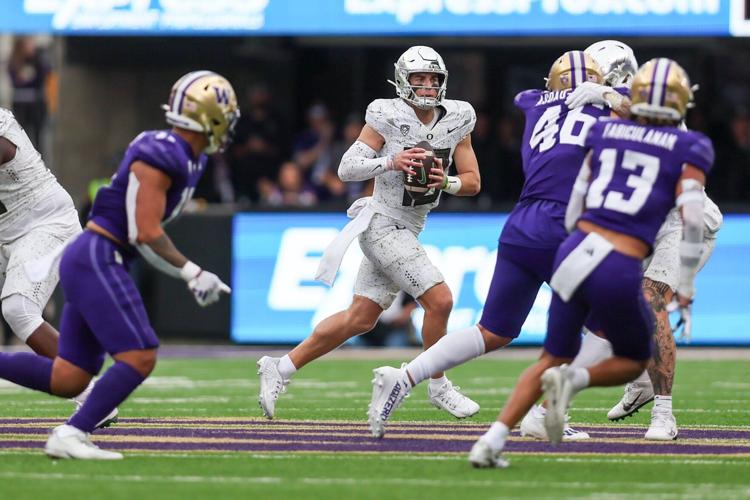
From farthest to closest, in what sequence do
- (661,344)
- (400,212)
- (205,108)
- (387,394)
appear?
(400,212) → (661,344) → (387,394) → (205,108)

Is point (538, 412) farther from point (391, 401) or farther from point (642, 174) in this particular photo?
point (642, 174)

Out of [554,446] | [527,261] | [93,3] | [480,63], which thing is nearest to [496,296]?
[527,261]

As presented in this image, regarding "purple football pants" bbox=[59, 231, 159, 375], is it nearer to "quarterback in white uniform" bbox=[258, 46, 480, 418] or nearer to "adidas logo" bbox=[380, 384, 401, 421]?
"adidas logo" bbox=[380, 384, 401, 421]

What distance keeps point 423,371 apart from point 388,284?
1267 millimetres

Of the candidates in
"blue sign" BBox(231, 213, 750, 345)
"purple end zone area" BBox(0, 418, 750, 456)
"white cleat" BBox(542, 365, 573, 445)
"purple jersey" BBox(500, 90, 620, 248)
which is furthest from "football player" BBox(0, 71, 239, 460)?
"blue sign" BBox(231, 213, 750, 345)

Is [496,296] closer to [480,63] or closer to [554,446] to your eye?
[554,446]

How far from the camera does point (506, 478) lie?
628 cm

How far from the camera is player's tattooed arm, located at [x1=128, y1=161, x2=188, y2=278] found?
21.9ft

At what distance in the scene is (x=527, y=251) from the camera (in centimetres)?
747

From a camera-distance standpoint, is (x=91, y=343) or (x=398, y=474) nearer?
(x=398, y=474)

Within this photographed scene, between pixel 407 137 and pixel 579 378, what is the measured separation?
240 centimetres

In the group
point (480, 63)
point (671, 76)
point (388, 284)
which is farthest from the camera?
point (480, 63)

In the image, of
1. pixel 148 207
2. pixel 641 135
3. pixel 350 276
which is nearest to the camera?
pixel 641 135

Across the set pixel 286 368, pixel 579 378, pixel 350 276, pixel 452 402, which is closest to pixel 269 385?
pixel 286 368
